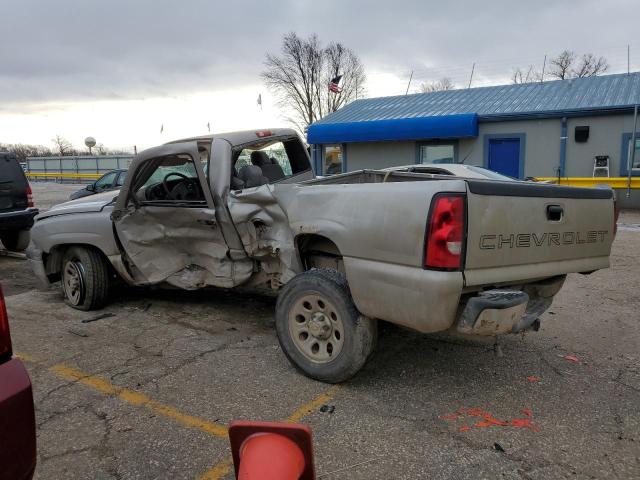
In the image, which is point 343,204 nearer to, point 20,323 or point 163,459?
point 163,459

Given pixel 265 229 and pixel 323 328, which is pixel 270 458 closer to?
pixel 323 328

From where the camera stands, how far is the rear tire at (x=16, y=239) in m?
9.34

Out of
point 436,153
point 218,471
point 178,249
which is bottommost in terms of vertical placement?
point 218,471

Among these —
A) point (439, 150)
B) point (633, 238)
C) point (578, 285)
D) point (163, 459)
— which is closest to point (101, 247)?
point (163, 459)

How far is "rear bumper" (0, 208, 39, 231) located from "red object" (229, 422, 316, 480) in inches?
345

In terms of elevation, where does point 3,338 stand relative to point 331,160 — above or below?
below

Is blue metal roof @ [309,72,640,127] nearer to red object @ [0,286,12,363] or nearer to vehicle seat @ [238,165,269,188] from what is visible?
vehicle seat @ [238,165,269,188]

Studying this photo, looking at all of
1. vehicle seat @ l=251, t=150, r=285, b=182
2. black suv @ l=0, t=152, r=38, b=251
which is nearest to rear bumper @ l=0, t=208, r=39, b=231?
black suv @ l=0, t=152, r=38, b=251

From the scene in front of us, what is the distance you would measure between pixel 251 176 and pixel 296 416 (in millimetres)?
2267

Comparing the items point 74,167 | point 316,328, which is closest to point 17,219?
point 316,328

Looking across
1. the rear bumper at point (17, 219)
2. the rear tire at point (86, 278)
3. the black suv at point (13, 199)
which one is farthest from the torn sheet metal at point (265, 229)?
the rear bumper at point (17, 219)

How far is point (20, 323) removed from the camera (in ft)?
17.2

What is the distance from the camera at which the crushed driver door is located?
462 cm

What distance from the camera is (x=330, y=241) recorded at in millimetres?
3791
